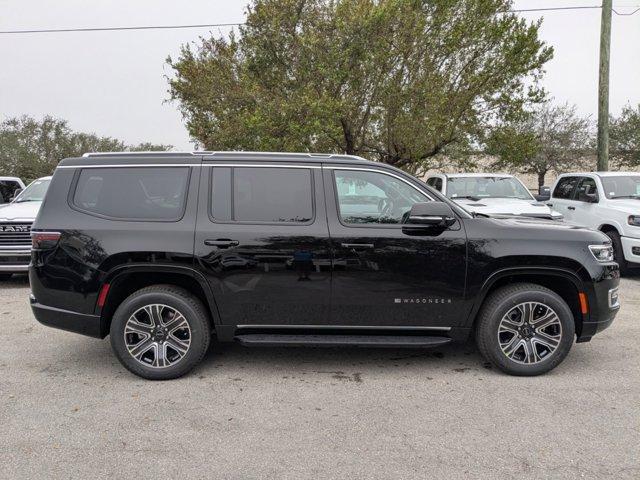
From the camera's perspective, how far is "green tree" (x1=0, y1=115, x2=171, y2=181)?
31.3m

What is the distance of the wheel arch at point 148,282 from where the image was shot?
4188 millimetres

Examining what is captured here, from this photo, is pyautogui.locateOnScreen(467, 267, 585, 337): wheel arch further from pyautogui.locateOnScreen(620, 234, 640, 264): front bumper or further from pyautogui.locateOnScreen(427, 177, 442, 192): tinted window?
pyautogui.locateOnScreen(427, 177, 442, 192): tinted window

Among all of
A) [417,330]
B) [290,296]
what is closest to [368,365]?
[417,330]

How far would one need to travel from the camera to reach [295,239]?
4.20 m

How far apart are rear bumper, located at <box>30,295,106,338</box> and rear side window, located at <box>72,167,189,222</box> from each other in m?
0.87

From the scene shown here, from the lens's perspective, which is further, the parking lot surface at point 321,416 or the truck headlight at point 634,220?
the truck headlight at point 634,220

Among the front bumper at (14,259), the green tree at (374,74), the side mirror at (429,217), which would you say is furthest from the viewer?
the green tree at (374,74)

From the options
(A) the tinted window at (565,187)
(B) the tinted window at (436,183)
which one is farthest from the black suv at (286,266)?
(A) the tinted window at (565,187)

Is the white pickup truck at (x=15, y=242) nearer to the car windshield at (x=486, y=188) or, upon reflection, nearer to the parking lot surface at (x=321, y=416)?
the parking lot surface at (x=321, y=416)

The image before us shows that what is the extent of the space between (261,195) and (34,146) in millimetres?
34201

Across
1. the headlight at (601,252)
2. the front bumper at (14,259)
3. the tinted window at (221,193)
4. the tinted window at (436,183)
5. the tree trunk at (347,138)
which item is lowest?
the front bumper at (14,259)

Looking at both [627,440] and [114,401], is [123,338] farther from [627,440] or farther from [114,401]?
[627,440]

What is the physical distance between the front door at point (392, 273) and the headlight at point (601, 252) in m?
1.13

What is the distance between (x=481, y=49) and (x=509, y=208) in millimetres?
8415
